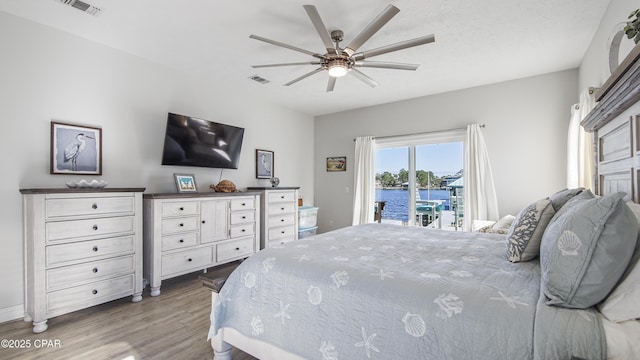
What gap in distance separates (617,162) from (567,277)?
3.87 feet

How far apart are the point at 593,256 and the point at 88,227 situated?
351 cm

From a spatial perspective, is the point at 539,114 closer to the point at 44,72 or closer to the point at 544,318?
the point at 544,318

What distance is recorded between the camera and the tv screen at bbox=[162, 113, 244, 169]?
3551mm

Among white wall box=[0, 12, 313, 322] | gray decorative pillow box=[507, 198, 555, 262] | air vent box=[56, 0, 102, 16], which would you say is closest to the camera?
gray decorative pillow box=[507, 198, 555, 262]

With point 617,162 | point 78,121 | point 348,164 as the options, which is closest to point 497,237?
point 617,162

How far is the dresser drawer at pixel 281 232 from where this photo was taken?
15.0 ft

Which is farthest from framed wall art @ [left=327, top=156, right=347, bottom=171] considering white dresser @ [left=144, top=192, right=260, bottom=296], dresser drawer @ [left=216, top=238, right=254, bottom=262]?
dresser drawer @ [left=216, top=238, right=254, bottom=262]

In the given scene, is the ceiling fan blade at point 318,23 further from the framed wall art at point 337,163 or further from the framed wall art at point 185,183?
the framed wall art at point 337,163

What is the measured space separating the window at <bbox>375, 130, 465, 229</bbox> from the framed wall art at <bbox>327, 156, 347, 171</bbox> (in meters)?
0.70

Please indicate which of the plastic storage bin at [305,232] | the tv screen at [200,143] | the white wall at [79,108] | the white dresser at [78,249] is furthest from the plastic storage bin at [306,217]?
the white dresser at [78,249]

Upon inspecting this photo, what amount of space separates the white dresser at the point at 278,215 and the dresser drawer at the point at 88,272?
1906 millimetres

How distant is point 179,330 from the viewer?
233 cm

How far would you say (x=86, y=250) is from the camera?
2619 mm

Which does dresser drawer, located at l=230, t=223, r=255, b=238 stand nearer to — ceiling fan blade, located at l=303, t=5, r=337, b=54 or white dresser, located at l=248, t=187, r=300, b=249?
white dresser, located at l=248, t=187, r=300, b=249
